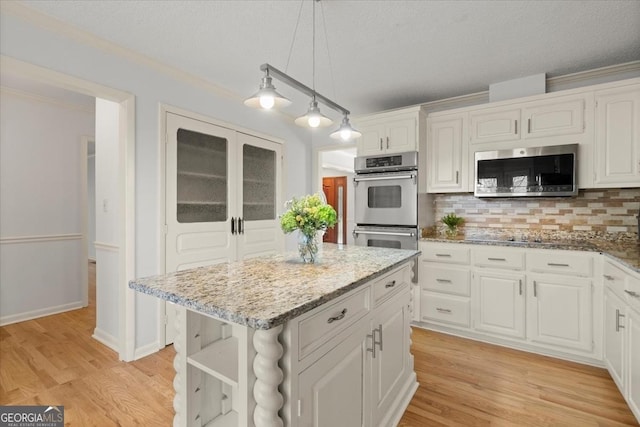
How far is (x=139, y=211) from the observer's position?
8.43ft

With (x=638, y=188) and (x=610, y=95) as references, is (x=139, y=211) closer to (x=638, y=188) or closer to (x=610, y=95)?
(x=610, y=95)

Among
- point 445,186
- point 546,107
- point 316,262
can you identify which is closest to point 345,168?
point 445,186

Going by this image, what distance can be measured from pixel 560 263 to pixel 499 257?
423 millimetres

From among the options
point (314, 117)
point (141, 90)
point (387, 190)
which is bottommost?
point (387, 190)

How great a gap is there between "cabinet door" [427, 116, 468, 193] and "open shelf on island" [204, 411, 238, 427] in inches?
109

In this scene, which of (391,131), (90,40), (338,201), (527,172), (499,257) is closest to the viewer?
(90,40)

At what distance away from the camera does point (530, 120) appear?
281 cm

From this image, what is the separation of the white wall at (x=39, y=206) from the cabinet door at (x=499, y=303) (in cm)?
446

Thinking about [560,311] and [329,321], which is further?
[560,311]

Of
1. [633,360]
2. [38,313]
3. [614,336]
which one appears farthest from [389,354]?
[38,313]

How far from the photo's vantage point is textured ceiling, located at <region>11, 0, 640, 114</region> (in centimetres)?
196

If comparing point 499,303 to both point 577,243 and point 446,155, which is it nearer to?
point 577,243

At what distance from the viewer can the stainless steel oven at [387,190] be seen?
3.18 metres

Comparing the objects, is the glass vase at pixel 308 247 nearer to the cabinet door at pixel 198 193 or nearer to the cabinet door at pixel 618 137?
the cabinet door at pixel 198 193
